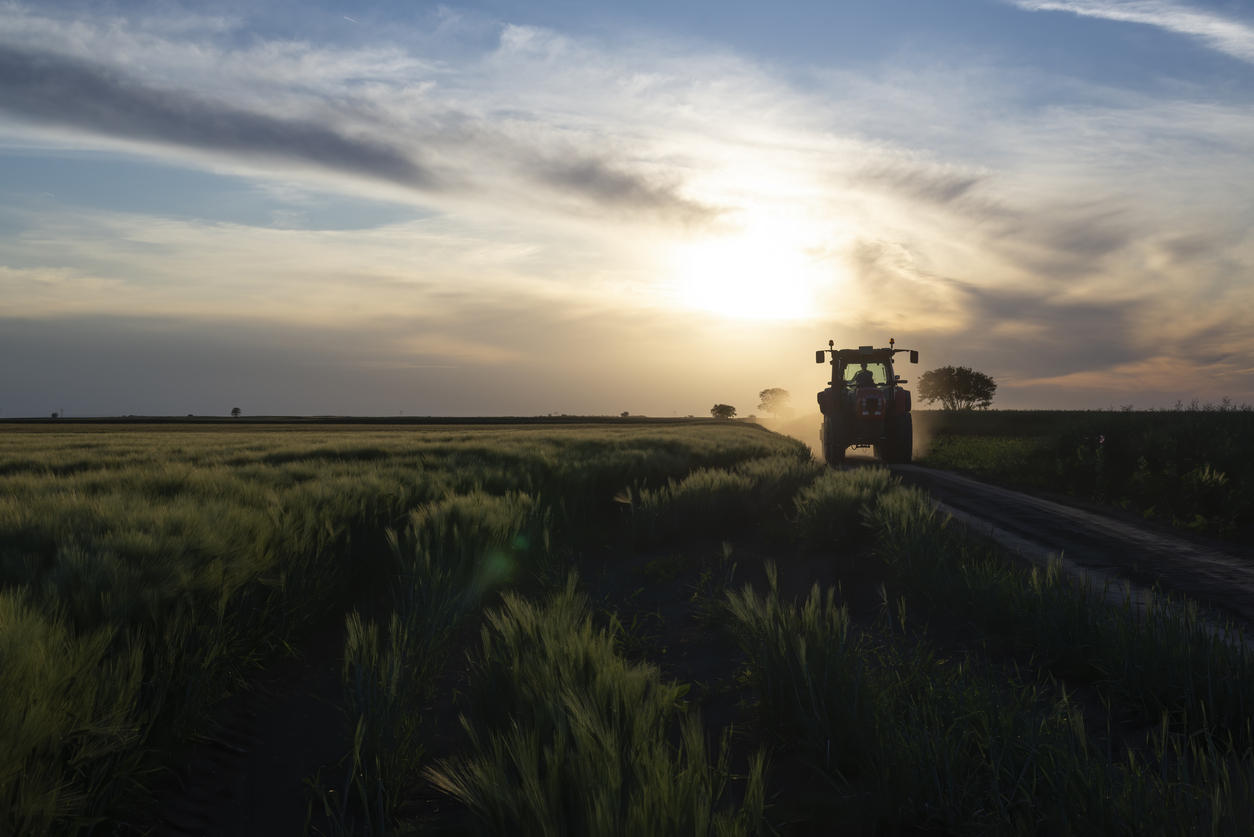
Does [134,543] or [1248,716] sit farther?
[134,543]

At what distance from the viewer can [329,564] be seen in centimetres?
534

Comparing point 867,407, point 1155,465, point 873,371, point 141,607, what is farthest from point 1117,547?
point 873,371

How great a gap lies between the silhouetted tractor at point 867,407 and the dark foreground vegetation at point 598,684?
42.3ft

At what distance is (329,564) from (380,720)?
2730 millimetres

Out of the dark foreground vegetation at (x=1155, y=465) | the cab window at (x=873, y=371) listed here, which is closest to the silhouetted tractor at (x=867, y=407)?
the cab window at (x=873, y=371)

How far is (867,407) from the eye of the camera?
18688mm

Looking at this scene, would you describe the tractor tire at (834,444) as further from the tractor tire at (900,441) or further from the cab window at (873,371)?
the cab window at (873,371)

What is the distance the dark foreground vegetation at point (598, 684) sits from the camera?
7.00 ft

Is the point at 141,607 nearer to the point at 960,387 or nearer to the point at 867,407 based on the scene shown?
the point at 867,407

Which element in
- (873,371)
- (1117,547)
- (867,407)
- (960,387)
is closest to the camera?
(1117,547)

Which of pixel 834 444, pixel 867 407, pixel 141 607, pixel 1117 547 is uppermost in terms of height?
pixel 867 407

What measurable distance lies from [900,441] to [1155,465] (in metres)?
6.46

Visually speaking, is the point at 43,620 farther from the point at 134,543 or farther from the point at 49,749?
the point at 134,543

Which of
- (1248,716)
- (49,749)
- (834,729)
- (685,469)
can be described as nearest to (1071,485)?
(685,469)
